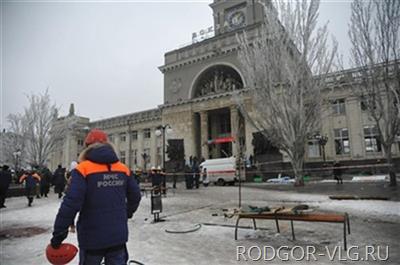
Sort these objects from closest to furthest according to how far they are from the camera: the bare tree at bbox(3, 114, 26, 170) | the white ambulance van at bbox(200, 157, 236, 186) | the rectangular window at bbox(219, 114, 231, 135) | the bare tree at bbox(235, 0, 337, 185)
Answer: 1. the bare tree at bbox(235, 0, 337, 185)
2. the white ambulance van at bbox(200, 157, 236, 186)
3. the bare tree at bbox(3, 114, 26, 170)
4. the rectangular window at bbox(219, 114, 231, 135)

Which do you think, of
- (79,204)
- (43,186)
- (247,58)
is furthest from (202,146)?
(79,204)

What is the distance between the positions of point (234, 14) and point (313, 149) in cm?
2416

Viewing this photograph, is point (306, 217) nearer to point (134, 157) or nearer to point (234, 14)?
point (234, 14)

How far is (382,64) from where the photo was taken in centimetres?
1562

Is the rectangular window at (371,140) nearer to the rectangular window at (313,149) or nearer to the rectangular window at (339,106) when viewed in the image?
the rectangular window at (339,106)

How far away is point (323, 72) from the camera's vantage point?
1858 centimetres

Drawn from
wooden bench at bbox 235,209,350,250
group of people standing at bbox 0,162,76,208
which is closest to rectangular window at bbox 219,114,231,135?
group of people standing at bbox 0,162,76,208

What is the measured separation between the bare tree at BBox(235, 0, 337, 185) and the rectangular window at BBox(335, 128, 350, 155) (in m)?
19.0

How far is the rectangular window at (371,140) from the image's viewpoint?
33281 mm

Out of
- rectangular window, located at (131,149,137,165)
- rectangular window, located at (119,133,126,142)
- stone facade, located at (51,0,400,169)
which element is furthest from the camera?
rectangular window, located at (119,133,126,142)

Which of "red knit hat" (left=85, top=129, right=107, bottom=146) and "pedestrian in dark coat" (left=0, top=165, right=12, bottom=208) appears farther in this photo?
"pedestrian in dark coat" (left=0, top=165, right=12, bottom=208)

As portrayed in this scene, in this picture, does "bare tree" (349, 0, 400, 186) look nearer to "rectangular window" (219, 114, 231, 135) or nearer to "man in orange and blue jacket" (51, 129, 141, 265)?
"man in orange and blue jacket" (51, 129, 141, 265)

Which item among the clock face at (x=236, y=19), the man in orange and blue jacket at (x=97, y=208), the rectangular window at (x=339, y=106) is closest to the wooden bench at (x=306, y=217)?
the man in orange and blue jacket at (x=97, y=208)

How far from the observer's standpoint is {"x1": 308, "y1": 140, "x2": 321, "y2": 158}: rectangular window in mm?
36491
